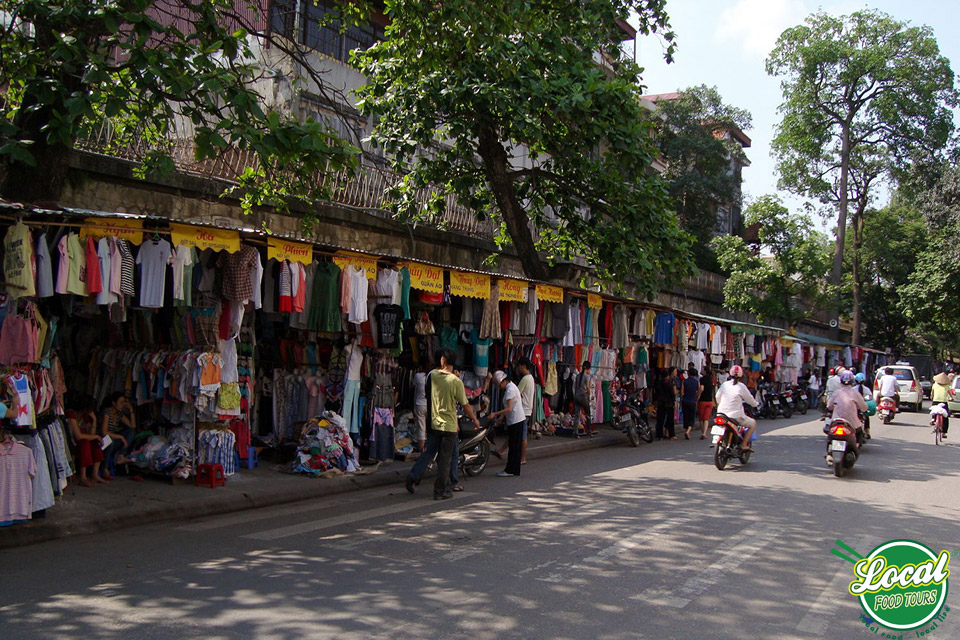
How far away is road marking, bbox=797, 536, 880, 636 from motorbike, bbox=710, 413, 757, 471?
5.27 metres

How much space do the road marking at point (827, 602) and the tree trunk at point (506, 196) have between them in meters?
9.87

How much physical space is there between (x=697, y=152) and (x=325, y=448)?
27.8 metres

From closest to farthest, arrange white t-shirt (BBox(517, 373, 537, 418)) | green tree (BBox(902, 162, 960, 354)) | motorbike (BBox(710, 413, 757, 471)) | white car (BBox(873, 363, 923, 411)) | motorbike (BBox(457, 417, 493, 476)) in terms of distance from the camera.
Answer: motorbike (BBox(457, 417, 493, 476)) < motorbike (BBox(710, 413, 757, 471)) < white t-shirt (BBox(517, 373, 537, 418)) < white car (BBox(873, 363, 923, 411)) < green tree (BBox(902, 162, 960, 354))

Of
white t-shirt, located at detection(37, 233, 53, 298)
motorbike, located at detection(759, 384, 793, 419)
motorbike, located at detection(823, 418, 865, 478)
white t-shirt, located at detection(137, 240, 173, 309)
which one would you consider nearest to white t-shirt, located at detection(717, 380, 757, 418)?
motorbike, located at detection(823, 418, 865, 478)

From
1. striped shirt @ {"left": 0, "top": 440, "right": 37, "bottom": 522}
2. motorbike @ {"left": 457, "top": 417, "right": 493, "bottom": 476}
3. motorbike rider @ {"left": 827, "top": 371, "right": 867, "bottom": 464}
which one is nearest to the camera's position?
striped shirt @ {"left": 0, "top": 440, "right": 37, "bottom": 522}

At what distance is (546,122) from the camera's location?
1484 centimetres

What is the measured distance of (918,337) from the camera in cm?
5425

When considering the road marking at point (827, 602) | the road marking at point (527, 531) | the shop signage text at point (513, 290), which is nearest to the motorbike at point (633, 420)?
the shop signage text at point (513, 290)

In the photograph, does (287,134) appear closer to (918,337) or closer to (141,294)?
(141,294)

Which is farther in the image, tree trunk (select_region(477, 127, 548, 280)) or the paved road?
tree trunk (select_region(477, 127, 548, 280))

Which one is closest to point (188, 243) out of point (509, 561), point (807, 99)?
point (509, 561)

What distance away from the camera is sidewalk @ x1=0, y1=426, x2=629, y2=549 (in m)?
7.25

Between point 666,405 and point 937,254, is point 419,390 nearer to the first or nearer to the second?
point 666,405

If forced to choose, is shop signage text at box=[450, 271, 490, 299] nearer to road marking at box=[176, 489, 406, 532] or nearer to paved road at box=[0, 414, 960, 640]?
paved road at box=[0, 414, 960, 640]
